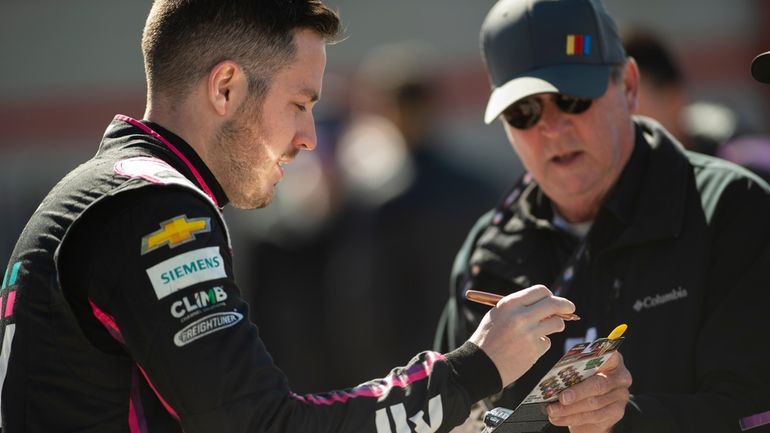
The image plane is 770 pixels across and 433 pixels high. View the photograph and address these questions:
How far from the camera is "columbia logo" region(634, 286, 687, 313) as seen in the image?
3.21m

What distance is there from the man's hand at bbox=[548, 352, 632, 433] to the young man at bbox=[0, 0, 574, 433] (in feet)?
0.93

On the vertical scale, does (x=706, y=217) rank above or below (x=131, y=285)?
below

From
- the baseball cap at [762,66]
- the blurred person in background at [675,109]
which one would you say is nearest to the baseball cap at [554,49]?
the baseball cap at [762,66]

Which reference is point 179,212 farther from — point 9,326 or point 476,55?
point 476,55

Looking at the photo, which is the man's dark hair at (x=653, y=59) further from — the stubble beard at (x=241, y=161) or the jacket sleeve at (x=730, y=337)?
the stubble beard at (x=241, y=161)

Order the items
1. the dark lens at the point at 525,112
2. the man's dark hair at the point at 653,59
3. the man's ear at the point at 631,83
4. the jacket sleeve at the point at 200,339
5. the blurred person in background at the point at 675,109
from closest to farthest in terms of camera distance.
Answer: the jacket sleeve at the point at 200,339 < the dark lens at the point at 525,112 < the man's ear at the point at 631,83 < the blurred person in background at the point at 675,109 < the man's dark hair at the point at 653,59

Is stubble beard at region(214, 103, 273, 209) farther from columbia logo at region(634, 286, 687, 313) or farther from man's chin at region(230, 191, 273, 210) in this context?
columbia logo at region(634, 286, 687, 313)

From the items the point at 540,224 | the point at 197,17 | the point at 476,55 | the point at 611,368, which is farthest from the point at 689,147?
the point at 476,55

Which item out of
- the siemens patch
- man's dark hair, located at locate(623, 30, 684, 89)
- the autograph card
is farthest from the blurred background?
the siemens patch

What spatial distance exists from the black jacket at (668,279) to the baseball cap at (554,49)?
0.28 metres

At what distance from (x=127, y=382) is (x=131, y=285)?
0.24m

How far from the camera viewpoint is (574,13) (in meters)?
3.53

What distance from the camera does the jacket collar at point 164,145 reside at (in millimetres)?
2676

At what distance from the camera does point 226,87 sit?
9.04 ft
